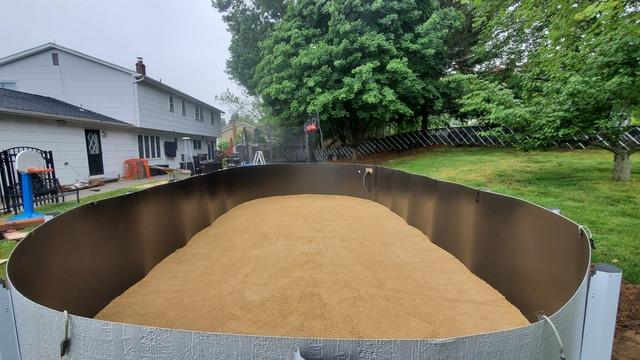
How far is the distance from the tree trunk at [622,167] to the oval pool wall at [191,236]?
4468 mm

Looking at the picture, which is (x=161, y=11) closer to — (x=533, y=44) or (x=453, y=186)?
(x=533, y=44)

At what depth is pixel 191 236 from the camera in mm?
5379

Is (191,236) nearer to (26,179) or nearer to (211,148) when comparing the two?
(26,179)

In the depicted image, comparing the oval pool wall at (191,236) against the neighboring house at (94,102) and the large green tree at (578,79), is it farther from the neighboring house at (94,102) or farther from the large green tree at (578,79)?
Result: the neighboring house at (94,102)

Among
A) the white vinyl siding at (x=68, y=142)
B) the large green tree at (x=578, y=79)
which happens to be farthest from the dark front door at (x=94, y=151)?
the large green tree at (x=578, y=79)

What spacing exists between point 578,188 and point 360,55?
924cm

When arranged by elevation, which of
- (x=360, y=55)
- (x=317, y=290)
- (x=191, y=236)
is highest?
(x=360, y=55)

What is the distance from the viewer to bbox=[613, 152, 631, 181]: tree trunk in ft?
21.4

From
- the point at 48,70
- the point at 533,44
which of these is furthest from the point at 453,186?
the point at 48,70

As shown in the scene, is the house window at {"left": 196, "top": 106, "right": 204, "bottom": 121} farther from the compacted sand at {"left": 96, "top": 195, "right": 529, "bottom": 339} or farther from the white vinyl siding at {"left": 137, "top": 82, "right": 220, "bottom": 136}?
the compacted sand at {"left": 96, "top": 195, "right": 529, "bottom": 339}

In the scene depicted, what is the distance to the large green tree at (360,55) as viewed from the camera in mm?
12953

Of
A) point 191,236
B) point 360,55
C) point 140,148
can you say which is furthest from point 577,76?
point 140,148

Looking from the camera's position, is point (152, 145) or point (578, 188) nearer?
point (578, 188)

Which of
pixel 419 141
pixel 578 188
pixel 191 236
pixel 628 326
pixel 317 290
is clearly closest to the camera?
pixel 628 326
